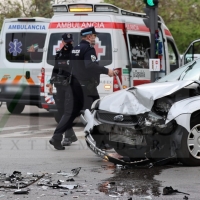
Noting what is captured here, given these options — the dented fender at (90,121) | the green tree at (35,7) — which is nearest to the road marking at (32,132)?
the dented fender at (90,121)

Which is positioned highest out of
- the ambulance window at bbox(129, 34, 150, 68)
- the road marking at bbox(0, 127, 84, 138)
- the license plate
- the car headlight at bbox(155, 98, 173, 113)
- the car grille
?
the ambulance window at bbox(129, 34, 150, 68)

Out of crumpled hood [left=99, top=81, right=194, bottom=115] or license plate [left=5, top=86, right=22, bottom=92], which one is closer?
crumpled hood [left=99, top=81, right=194, bottom=115]

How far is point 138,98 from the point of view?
9141mm

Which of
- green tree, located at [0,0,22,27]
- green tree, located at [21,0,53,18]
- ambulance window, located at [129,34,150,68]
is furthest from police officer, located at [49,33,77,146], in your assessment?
green tree, located at [0,0,22,27]

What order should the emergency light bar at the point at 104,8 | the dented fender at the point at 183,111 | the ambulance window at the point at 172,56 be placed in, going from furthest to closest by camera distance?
1. the ambulance window at the point at 172,56
2. the emergency light bar at the point at 104,8
3. the dented fender at the point at 183,111

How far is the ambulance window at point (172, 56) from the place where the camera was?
18453 millimetres

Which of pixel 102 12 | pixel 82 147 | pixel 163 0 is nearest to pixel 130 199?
pixel 82 147

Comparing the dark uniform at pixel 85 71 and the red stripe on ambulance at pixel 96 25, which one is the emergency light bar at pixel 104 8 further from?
the dark uniform at pixel 85 71

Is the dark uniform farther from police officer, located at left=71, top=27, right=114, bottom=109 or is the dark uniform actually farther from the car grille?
the car grille

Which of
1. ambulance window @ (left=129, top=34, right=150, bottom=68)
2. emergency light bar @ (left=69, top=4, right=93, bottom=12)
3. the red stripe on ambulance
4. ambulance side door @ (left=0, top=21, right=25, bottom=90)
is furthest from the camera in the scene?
ambulance side door @ (left=0, top=21, right=25, bottom=90)

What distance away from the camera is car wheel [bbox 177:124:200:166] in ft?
29.2

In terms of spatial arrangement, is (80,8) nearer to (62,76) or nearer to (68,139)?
(62,76)

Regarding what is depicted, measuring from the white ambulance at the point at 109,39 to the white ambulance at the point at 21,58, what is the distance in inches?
65.4

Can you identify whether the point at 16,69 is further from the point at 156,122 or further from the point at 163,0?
the point at 163,0
